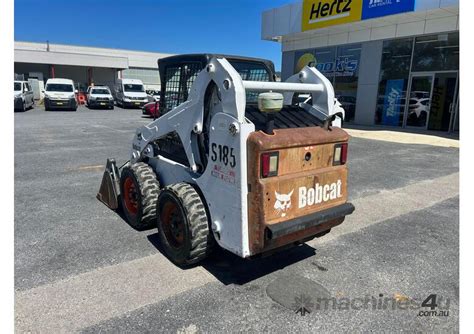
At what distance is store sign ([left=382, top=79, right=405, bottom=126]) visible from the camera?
16359 millimetres

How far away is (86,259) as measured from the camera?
379 cm

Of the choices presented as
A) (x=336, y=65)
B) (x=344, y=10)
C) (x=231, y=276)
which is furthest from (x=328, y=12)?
(x=231, y=276)

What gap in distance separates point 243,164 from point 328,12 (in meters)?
15.9

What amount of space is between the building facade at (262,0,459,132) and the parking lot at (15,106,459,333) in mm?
10926

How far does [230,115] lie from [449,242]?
3.47m

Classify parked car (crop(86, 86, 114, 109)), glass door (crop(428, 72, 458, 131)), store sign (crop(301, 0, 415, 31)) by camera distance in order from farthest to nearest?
parked car (crop(86, 86, 114, 109)) < glass door (crop(428, 72, 458, 131)) < store sign (crop(301, 0, 415, 31))

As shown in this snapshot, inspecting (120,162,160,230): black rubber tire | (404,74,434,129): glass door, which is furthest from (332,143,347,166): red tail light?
(404,74,434,129): glass door

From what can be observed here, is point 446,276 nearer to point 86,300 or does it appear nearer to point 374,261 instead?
point 374,261

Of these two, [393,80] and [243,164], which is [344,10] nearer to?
[393,80]

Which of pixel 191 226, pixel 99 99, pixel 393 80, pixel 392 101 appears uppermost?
pixel 393 80

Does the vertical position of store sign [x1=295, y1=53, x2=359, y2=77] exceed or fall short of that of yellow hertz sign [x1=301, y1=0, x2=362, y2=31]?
it falls short

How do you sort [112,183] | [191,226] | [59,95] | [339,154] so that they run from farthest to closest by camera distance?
[59,95] → [112,183] → [339,154] → [191,226]

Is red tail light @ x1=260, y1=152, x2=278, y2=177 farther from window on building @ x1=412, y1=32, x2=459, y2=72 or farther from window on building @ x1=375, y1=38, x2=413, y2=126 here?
window on building @ x1=375, y1=38, x2=413, y2=126

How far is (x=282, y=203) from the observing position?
3.11 metres
